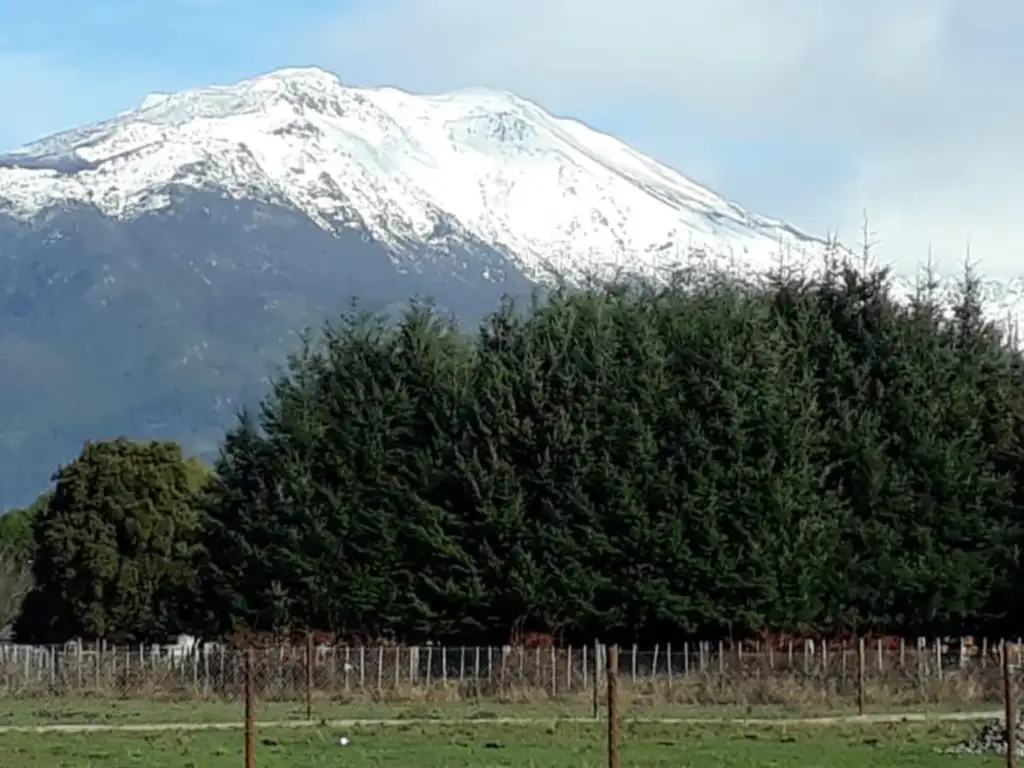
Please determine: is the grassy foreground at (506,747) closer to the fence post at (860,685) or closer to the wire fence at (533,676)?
the fence post at (860,685)

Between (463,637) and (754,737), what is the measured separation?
2046 centimetres

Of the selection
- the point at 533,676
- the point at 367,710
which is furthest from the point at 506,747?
the point at 533,676

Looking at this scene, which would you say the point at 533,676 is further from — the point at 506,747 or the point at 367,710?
the point at 506,747

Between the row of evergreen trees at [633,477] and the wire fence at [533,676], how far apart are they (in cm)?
187

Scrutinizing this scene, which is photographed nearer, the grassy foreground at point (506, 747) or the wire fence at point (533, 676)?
the grassy foreground at point (506, 747)

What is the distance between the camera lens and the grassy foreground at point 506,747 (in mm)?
26797

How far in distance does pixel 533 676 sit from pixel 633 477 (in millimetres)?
8970

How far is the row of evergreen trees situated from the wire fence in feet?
6.14

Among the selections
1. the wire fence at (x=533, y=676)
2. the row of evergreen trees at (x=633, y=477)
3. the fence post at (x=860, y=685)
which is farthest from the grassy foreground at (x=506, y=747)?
the row of evergreen trees at (x=633, y=477)

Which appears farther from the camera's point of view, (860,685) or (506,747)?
(860,685)

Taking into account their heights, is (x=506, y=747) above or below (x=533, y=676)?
below

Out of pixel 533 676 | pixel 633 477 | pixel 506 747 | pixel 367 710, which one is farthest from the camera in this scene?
pixel 633 477

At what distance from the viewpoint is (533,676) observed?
146 feet

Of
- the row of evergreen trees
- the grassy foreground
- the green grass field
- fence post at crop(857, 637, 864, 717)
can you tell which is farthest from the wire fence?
the grassy foreground
